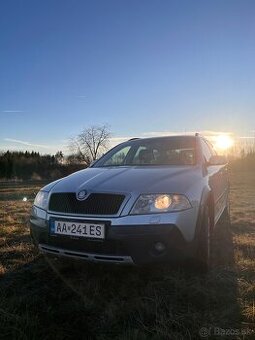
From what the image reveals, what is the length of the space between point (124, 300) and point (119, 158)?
8.38 ft

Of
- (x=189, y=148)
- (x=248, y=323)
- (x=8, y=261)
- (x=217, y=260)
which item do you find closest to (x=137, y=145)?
(x=189, y=148)

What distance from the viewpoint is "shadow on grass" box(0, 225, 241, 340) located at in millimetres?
3061

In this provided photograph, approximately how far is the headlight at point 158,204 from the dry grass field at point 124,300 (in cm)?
57

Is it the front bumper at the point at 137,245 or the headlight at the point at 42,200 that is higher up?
the headlight at the point at 42,200

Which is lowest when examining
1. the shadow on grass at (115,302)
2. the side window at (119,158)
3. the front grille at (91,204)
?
the shadow on grass at (115,302)

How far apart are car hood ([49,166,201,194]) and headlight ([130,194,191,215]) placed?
0.06 m

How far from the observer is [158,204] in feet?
12.4

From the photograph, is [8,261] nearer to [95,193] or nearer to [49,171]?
[95,193]

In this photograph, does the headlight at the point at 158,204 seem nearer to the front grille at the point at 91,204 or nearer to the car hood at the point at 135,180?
the car hood at the point at 135,180

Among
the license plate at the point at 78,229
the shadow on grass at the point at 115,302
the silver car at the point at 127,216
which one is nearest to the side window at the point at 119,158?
the silver car at the point at 127,216

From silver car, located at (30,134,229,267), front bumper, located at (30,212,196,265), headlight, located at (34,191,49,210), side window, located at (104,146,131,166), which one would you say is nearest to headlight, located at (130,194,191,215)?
silver car, located at (30,134,229,267)

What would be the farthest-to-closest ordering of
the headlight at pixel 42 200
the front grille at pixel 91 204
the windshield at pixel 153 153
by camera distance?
the windshield at pixel 153 153 → the headlight at pixel 42 200 → the front grille at pixel 91 204

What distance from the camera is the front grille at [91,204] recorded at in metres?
3.78

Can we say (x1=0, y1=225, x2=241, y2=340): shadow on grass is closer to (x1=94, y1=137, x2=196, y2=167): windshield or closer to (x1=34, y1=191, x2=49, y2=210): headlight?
(x1=34, y1=191, x2=49, y2=210): headlight
